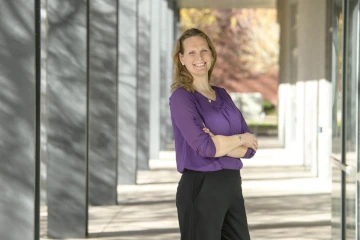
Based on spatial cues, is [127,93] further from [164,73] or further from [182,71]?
[182,71]

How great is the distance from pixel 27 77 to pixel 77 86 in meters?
3.39

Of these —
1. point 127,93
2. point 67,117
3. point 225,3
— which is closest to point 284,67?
point 225,3

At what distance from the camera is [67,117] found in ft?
29.1

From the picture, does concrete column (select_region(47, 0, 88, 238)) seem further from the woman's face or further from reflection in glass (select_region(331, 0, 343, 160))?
the woman's face

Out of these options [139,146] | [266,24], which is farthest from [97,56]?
[266,24]

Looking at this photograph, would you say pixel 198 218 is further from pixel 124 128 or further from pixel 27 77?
pixel 124 128

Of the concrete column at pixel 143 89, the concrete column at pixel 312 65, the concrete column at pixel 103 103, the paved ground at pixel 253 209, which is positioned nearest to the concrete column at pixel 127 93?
the paved ground at pixel 253 209

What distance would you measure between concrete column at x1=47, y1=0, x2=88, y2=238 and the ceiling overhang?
66.3 feet

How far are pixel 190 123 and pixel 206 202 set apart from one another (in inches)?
15.3

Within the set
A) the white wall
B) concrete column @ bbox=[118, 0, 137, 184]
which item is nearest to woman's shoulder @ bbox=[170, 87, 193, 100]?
concrete column @ bbox=[118, 0, 137, 184]

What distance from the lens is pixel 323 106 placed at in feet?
50.2

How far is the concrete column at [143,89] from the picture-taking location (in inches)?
666

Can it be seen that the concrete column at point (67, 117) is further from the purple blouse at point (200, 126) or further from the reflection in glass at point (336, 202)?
the purple blouse at point (200, 126)

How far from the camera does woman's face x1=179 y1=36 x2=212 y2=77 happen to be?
4629 mm
